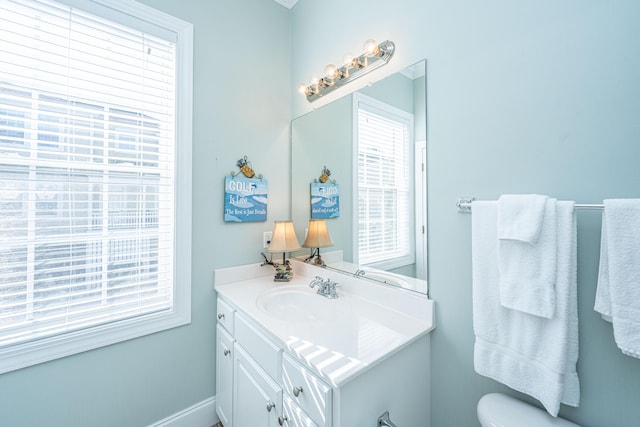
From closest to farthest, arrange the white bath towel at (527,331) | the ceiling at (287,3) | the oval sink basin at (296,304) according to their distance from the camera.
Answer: the white bath towel at (527,331) < the oval sink basin at (296,304) < the ceiling at (287,3)

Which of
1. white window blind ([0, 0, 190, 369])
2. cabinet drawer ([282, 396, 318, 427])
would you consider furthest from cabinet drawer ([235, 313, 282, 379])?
white window blind ([0, 0, 190, 369])

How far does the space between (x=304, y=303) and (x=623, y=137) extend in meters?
1.45

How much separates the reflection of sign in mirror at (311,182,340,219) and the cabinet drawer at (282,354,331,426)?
2.98 ft

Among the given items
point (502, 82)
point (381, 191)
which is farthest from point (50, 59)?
point (502, 82)

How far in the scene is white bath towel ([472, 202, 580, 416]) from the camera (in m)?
0.75

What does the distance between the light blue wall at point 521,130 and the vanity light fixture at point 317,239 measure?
71 centimetres

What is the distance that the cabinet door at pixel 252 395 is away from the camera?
3.38 ft

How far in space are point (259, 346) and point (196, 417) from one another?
0.91 meters

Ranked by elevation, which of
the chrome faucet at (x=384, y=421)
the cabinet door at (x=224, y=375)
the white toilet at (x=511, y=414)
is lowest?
the cabinet door at (x=224, y=375)

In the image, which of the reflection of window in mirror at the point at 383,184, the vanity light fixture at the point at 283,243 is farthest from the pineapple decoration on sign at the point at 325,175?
the vanity light fixture at the point at 283,243

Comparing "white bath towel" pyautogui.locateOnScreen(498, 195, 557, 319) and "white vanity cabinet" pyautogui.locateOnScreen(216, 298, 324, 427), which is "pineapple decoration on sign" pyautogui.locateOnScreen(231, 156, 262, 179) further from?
"white bath towel" pyautogui.locateOnScreen(498, 195, 557, 319)

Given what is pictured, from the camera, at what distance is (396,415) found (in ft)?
3.24

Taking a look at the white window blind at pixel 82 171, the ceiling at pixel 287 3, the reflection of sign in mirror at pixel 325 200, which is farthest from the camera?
the ceiling at pixel 287 3

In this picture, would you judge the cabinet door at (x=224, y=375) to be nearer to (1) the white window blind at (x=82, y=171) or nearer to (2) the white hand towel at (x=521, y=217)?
(1) the white window blind at (x=82, y=171)
